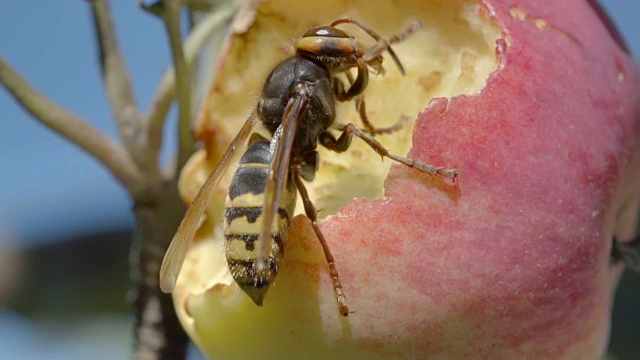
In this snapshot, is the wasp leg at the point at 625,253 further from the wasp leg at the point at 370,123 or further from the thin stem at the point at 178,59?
the thin stem at the point at 178,59

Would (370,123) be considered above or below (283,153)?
below

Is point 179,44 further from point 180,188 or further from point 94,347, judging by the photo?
point 94,347

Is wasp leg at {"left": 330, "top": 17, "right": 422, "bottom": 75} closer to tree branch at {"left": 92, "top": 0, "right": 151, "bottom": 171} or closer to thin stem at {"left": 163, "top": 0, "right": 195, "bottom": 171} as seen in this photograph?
thin stem at {"left": 163, "top": 0, "right": 195, "bottom": 171}

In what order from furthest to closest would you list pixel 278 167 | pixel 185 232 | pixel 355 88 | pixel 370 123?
pixel 370 123 < pixel 355 88 < pixel 185 232 < pixel 278 167

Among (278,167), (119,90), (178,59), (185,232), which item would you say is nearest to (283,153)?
(278,167)

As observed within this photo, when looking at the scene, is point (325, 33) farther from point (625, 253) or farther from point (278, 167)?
point (625, 253)
